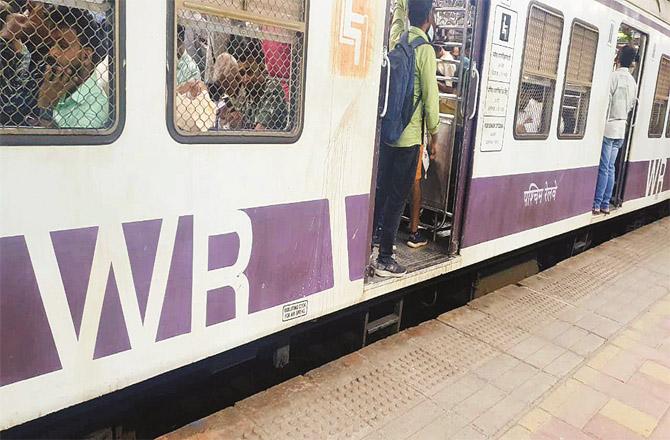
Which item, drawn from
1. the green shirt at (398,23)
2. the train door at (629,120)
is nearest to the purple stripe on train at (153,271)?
the green shirt at (398,23)

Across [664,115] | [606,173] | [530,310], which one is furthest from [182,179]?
[664,115]

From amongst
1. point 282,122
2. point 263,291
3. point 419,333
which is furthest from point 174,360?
point 419,333

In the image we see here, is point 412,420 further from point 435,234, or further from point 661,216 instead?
point 661,216

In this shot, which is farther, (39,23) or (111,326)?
(111,326)

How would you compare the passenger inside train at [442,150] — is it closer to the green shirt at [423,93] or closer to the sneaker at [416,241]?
the sneaker at [416,241]

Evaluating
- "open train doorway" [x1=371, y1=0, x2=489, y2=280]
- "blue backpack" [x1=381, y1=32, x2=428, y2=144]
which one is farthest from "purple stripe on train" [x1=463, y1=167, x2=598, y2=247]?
"blue backpack" [x1=381, y1=32, x2=428, y2=144]

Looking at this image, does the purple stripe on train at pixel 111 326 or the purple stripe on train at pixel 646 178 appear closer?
the purple stripe on train at pixel 111 326

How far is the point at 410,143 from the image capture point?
3.61m

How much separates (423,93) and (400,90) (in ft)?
0.92

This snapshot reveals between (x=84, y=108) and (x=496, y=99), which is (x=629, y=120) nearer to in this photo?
(x=496, y=99)

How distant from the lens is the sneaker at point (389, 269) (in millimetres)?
3605

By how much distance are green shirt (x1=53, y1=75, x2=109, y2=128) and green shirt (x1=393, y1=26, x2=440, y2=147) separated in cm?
201

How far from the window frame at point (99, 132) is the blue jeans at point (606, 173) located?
5557 mm

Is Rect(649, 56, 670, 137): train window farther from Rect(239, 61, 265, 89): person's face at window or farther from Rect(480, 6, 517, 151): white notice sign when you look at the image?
Rect(239, 61, 265, 89): person's face at window
